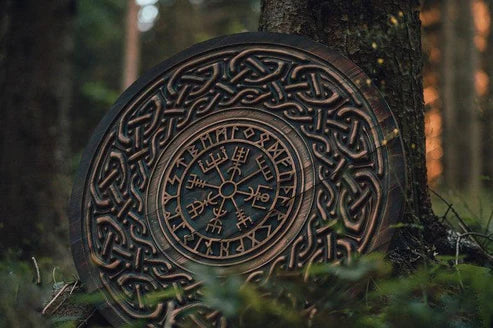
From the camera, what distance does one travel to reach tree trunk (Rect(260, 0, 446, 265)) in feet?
11.5

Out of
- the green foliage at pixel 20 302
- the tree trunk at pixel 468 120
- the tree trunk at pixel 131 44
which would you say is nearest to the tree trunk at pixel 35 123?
the green foliage at pixel 20 302

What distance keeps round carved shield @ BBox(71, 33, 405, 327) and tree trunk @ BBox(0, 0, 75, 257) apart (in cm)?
241

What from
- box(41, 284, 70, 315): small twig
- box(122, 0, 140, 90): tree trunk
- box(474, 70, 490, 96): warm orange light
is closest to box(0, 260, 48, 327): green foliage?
box(41, 284, 70, 315): small twig

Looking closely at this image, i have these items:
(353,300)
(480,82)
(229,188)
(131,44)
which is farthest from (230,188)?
(480,82)

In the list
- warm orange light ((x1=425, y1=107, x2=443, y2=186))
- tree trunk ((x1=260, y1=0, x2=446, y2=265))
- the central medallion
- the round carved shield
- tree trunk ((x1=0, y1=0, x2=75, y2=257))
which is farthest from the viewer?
tree trunk ((x1=0, y1=0, x2=75, y2=257))

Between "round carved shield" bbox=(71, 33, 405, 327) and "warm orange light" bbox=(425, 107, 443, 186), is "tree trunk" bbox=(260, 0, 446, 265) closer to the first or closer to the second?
"warm orange light" bbox=(425, 107, 443, 186)

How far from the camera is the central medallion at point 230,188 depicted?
2.95 meters

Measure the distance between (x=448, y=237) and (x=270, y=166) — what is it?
1148 mm

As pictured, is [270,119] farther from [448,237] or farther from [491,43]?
[491,43]

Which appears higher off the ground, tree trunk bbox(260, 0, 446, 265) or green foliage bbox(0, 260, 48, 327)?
tree trunk bbox(260, 0, 446, 265)

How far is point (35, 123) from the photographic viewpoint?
240 inches

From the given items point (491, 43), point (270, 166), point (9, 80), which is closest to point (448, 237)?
point (270, 166)

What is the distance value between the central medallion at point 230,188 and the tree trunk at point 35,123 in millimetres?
2642

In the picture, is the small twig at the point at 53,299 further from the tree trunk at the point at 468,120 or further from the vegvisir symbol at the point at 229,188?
the tree trunk at the point at 468,120
